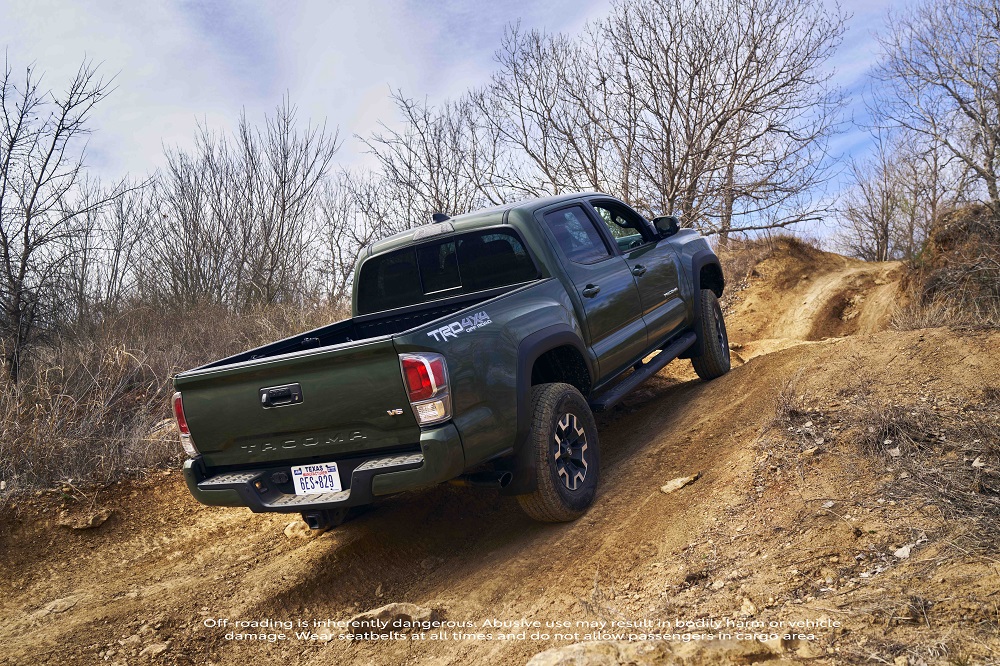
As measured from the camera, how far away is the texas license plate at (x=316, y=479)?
3.74m

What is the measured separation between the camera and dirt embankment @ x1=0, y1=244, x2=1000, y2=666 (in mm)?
2803

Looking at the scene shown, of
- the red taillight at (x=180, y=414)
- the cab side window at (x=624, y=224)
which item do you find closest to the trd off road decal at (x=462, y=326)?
the red taillight at (x=180, y=414)

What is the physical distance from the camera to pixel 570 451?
4285mm

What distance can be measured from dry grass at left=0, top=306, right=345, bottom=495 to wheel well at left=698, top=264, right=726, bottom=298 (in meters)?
5.15

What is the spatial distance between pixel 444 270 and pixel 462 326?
4.88ft

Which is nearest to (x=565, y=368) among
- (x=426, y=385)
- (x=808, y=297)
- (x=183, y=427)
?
(x=426, y=385)

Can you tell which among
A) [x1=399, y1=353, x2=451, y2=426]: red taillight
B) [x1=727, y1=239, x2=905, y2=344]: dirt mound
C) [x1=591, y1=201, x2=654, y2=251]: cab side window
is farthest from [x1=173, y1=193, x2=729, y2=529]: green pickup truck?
Result: [x1=727, y1=239, x2=905, y2=344]: dirt mound

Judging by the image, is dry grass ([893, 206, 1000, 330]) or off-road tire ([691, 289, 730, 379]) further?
dry grass ([893, 206, 1000, 330])

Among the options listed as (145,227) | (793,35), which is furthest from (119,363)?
(793,35)

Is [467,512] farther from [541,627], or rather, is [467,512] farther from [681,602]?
[681,602]

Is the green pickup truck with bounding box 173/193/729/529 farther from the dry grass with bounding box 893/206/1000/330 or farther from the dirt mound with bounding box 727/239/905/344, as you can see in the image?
the dirt mound with bounding box 727/239/905/344

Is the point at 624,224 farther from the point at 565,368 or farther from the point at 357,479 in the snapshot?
the point at 357,479

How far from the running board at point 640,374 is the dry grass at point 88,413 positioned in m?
3.90

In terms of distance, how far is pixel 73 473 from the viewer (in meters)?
5.96
